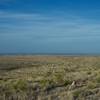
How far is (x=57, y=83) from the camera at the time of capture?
72.8ft

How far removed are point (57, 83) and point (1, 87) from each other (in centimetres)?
393

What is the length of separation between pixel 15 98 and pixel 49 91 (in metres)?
2.42

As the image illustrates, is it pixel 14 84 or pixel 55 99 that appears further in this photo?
pixel 14 84

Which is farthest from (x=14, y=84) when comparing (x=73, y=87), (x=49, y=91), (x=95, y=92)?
(x=95, y=92)

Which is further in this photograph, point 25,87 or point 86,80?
point 86,80

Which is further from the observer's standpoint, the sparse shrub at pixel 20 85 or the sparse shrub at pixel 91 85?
the sparse shrub at pixel 91 85

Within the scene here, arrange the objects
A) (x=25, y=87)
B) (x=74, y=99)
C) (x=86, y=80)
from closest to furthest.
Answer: (x=74, y=99) → (x=25, y=87) → (x=86, y=80)

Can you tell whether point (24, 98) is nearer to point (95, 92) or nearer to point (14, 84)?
point (14, 84)

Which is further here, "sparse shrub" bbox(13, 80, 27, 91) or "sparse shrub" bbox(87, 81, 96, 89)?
"sparse shrub" bbox(87, 81, 96, 89)

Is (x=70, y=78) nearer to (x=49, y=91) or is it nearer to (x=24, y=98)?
(x=49, y=91)

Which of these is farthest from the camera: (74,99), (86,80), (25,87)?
(86,80)

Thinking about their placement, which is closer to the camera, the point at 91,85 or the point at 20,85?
the point at 20,85

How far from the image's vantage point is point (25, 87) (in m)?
21.0

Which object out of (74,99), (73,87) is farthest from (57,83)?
(74,99)
